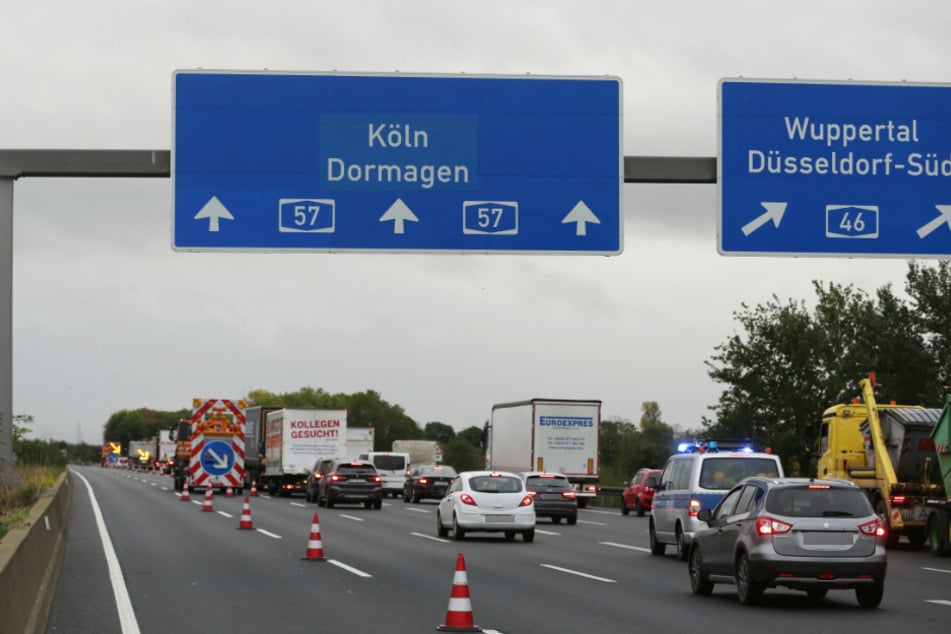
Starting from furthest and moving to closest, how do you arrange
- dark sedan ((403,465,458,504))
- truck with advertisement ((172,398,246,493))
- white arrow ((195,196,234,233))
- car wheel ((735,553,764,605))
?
dark sedan ((403,465,458,504))
truck with advertisement ((172,398,246,493))
white arrow ((195,196,234,233))
car wheel ((735,553,764,605))

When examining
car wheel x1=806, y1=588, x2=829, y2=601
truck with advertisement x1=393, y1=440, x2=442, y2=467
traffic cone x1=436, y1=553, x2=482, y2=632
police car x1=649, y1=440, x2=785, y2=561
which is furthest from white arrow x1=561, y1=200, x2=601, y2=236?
truck with advertisement x1=393, y1=440, x2=442, y2=467

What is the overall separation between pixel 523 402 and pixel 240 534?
23682 mm

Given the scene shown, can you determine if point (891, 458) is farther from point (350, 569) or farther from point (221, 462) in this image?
point (221, 462)

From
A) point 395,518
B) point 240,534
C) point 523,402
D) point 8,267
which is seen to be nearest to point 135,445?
point 523,402

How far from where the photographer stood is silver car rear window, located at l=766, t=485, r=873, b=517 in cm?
1767

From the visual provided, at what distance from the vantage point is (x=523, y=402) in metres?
54.5

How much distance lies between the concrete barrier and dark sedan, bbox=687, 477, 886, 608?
7710mm

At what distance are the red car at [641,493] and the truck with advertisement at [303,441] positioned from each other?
14.2 m

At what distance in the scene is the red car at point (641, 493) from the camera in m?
48.0

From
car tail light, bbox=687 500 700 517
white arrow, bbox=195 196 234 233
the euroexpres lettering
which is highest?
white arrow, bbox=195 196 234 233

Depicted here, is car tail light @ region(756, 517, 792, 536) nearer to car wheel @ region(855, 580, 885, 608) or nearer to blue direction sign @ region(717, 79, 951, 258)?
car wheel @ region(855, 580, 885, 608)

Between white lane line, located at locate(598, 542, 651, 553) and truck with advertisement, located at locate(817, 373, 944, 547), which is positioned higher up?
truck with advertisement, located at locate(817, 373, 944, 547)

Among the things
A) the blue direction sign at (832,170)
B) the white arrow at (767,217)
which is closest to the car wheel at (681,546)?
the blue direction sign at (832,170)

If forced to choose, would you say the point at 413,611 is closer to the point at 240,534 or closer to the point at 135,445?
the point at 240,534
